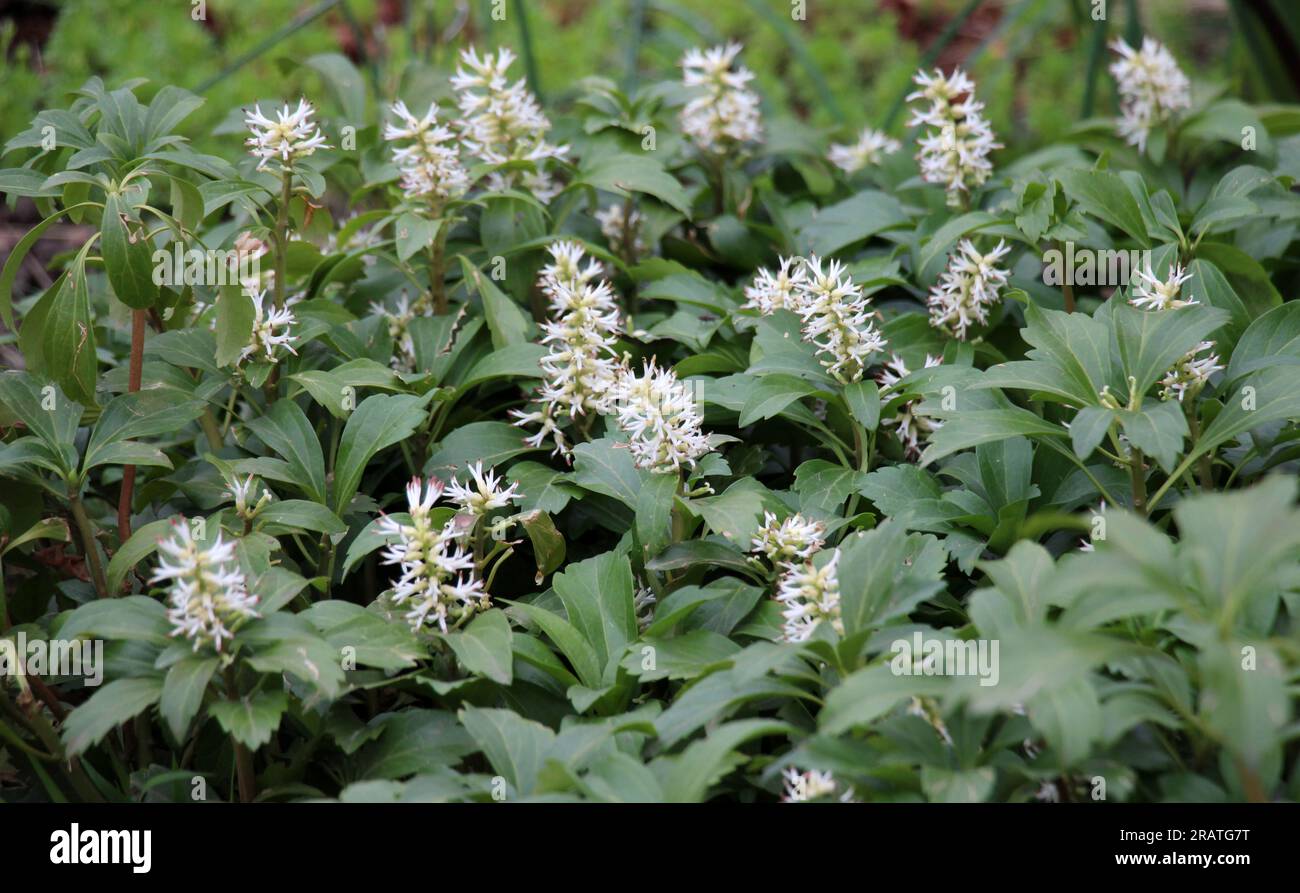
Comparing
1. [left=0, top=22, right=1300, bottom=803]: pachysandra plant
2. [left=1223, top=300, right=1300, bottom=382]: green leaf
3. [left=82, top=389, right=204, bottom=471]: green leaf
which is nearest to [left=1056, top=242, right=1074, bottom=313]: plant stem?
[left=0, top=22, right=1300, bottom=803]: pachysandra plant

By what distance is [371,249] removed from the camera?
2.27m

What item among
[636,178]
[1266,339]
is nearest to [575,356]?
[636,178]

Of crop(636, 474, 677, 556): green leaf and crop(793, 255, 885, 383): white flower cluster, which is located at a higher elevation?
crop(793, 255, 885, 383): white flower cluster

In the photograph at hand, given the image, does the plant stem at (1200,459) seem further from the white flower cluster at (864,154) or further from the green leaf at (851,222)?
the white flower cluster at (864,154)

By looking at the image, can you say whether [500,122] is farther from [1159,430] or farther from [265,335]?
[1159,430]

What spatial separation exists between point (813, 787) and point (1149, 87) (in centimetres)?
202

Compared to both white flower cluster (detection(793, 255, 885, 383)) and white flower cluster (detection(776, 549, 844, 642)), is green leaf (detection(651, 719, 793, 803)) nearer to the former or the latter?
white flower cluster (detection(776, 549, 844, 642))

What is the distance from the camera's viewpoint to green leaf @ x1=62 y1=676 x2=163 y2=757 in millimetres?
1430

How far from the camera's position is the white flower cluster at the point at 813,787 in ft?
4.64

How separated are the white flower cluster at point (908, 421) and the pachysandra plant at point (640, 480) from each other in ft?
0.05

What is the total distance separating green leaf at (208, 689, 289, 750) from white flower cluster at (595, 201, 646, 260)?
1.42 meters

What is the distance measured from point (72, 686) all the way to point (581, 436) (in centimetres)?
94

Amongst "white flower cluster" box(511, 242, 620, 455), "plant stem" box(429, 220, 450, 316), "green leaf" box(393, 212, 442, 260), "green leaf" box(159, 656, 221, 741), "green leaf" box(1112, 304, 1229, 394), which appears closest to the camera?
"green leaf" box(159, 656, 221, 741)

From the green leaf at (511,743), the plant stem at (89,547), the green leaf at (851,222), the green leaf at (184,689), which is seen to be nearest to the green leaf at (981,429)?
the green leaf at (511,743)
